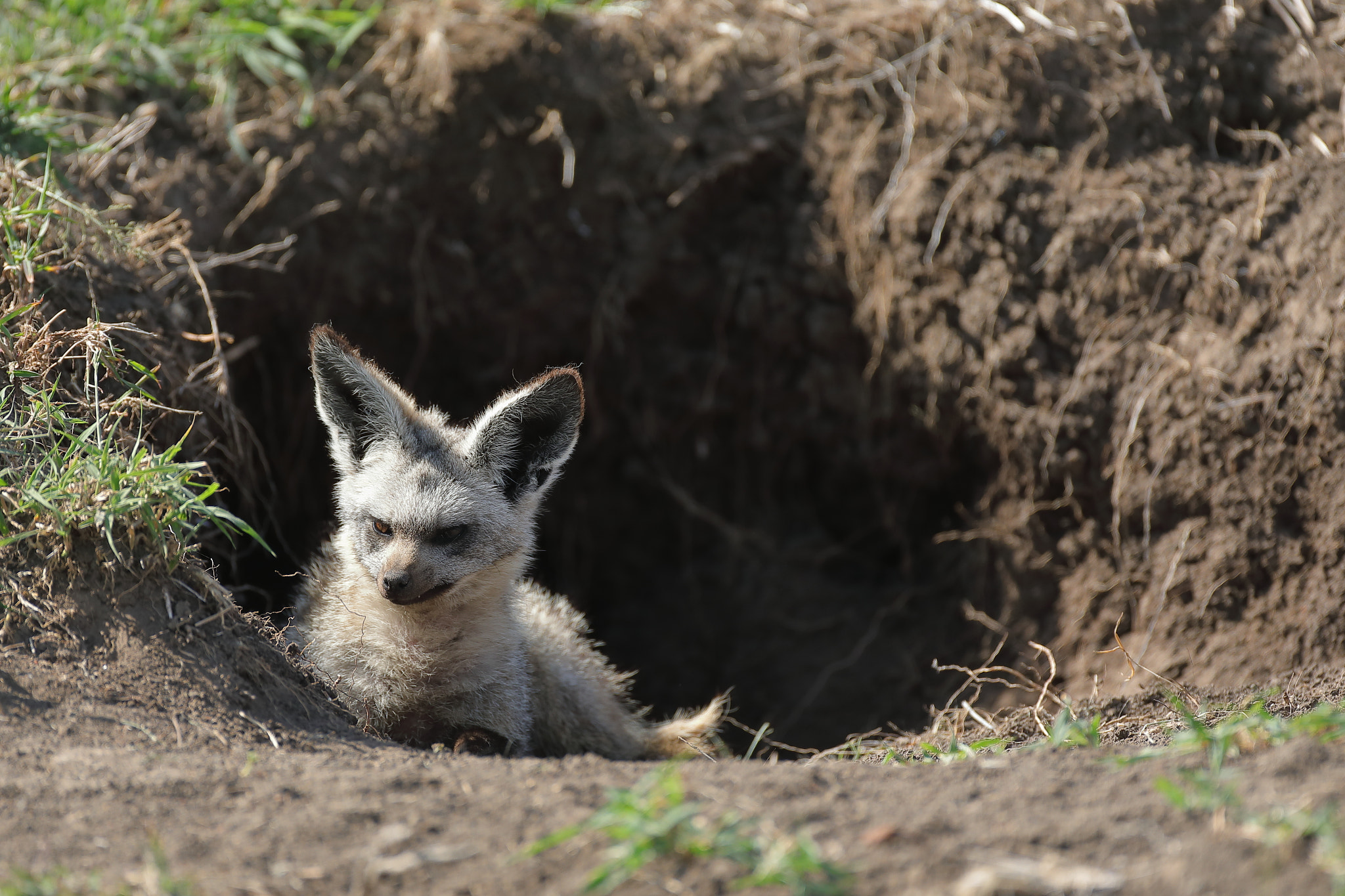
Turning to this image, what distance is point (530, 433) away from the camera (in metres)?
4.03

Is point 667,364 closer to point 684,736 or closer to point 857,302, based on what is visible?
point 857,302

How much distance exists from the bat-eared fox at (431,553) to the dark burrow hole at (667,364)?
1.50 meters

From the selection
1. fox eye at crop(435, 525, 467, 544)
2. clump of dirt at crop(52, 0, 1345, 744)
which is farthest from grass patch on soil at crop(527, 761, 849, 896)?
clump of dirt at crop(52, 0, 1345, 744)

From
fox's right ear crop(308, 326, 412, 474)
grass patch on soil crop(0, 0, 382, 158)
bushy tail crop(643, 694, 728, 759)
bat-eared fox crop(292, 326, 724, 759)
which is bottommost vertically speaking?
bushy tail crop(643, 694, 728, 759)

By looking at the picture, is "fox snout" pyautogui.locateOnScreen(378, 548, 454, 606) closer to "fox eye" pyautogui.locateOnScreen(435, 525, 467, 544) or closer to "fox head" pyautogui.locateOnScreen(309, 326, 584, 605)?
"fox head" pyautogui.locateOnScreen(309, 326, 584, 605)

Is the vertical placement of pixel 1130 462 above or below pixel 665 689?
above

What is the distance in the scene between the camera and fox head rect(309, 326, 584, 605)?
3.74m

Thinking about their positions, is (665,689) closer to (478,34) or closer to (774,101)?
(774,101)

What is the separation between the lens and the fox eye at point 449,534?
12.4ft

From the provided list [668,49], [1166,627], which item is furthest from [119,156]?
[1166,627]

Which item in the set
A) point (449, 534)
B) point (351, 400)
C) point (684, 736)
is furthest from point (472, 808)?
point (684, 736)

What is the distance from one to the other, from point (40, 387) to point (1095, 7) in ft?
16.6

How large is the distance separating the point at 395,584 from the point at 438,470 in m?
0.59

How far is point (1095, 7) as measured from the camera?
514 cm
